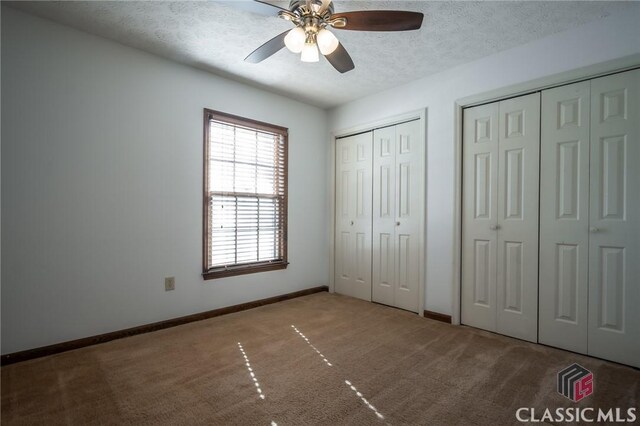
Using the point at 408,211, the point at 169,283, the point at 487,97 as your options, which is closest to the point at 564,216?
the point at 487,97

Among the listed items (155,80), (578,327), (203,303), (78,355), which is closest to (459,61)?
(578,327)

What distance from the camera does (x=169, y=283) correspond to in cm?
296

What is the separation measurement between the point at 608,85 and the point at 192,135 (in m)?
3.55

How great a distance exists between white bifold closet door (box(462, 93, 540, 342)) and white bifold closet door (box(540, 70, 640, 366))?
91 millimetres

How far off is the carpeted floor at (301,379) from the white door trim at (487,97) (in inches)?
19.8

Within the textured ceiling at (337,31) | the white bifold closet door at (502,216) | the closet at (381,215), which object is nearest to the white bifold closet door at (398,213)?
the closet at (381,215)

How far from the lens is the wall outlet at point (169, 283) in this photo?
116 inches

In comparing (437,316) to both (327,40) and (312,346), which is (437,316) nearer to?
(312,346)

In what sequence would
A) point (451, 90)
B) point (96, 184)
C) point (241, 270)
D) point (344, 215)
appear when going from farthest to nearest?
1. point (344, 215)
2. point (241, 270)
3. point (451, 90)
4. point (96, 184)

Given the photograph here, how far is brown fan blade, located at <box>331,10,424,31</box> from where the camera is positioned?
1.75 meters

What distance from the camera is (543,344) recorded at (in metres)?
2.55

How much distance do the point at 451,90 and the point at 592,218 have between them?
1671mm

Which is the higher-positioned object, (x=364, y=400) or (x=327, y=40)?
(x=327, y=40)

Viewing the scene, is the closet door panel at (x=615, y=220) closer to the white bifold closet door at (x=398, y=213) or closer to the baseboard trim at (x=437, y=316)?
the baseboard trim at (x=437, y=316)
